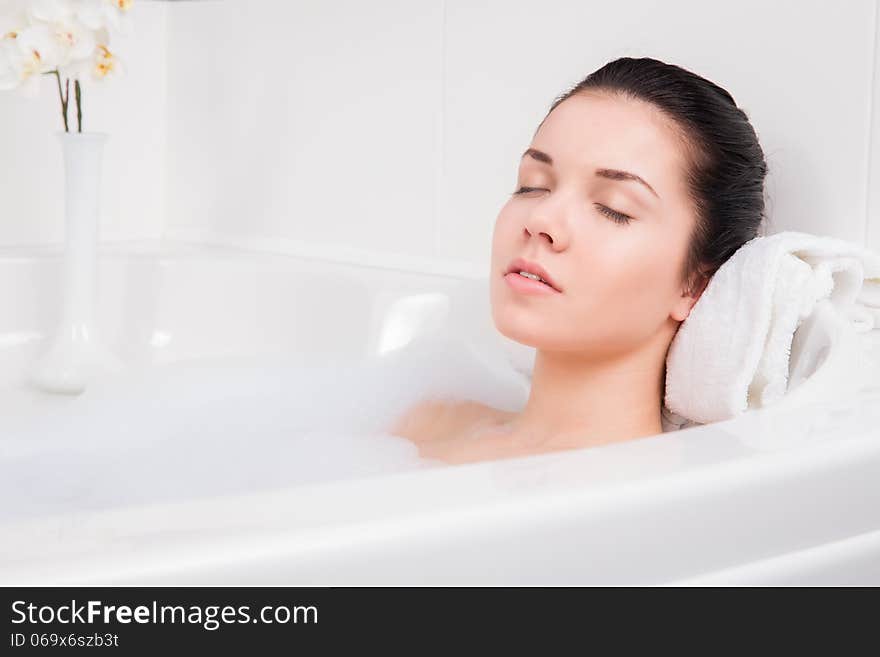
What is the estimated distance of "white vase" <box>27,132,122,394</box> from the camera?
65.1 inches

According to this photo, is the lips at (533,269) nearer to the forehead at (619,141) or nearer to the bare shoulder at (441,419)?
the forehead at (619,141)

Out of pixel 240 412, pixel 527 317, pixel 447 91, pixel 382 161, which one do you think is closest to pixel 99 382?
pixel 240 412

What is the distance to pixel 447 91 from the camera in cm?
173

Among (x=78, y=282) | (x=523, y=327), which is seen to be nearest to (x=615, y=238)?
(x=523, y=327)

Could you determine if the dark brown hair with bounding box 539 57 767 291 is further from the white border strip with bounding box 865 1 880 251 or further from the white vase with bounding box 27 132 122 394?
the white vase with bounding box 27 132 122 394

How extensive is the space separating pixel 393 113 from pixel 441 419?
65 cm

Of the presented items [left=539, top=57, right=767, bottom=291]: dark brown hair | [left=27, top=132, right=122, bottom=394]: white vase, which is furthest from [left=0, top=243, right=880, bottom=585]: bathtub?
[left=27, top=132, right=122, bottom=394]: white vase

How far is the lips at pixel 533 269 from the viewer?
1.07 m

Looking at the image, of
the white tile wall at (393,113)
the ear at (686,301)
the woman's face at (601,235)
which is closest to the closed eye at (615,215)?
the woman's face at (601,235)

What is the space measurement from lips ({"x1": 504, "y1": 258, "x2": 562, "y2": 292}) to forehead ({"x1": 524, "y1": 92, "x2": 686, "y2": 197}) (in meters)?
0.11

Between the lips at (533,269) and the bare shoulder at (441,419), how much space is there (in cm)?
28

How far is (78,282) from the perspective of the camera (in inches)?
66.4

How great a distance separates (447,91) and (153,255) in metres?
0.56

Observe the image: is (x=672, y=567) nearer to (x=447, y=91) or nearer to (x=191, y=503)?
(x=191, y=503)
